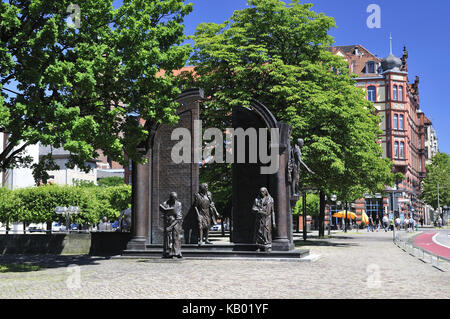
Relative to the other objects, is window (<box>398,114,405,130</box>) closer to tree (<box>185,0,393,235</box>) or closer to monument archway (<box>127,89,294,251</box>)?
tree (<box>185,0,393,235</box>)

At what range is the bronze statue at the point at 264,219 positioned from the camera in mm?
18812

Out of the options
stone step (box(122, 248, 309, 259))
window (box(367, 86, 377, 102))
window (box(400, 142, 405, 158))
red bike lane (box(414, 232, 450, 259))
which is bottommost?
red bike lane (box(414, 232, 450, 259))

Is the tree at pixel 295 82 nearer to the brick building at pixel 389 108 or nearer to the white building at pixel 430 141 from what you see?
the brick building at pixel 389 108

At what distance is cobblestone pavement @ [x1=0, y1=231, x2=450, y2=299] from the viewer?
33.6 feet

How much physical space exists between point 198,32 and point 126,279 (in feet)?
72.1

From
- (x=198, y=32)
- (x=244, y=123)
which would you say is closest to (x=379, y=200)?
(x=198, y=32)

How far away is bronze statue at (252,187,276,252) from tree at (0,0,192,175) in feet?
15.4

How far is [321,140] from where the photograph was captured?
2692 cm

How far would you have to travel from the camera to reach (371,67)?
260ft

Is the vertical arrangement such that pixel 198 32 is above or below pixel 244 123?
above

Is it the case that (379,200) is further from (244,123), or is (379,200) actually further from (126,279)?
(126,279)

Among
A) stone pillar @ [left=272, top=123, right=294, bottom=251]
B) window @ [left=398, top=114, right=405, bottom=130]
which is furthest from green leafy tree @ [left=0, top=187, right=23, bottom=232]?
window @ [left=398, top=114, right=405, bottom=130]
